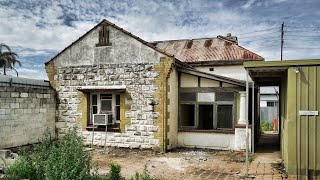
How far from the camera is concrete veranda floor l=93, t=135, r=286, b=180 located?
877cm

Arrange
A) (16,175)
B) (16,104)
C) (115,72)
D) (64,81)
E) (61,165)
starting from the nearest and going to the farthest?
(61,165) → (16,175) → (16,104) → (115,72) → (64,81)

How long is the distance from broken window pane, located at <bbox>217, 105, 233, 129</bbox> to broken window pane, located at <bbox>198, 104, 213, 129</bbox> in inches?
21.5

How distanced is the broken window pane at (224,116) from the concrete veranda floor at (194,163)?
54.4 inches

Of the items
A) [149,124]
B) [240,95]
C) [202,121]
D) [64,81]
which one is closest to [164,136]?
[149,124]

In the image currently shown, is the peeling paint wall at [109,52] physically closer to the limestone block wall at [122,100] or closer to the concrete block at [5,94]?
the limestone block wall at [122,100]

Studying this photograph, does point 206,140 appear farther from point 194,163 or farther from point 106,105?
point 106,105

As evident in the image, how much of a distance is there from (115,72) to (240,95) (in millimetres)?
5706

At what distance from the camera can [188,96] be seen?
1391cm

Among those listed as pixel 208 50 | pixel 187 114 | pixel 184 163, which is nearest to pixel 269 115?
pixel 208 50

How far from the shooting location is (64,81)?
48.2ft

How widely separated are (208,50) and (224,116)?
6561 mm

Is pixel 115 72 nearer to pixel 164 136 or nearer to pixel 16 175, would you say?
pixel 164 136

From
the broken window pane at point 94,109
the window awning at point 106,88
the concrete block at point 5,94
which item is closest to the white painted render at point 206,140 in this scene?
the window awning at point 106,88

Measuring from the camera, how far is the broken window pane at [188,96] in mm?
13773
